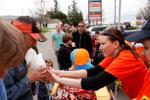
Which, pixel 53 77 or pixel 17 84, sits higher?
pixel 17 84

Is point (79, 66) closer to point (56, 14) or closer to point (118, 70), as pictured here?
point (118, 70)

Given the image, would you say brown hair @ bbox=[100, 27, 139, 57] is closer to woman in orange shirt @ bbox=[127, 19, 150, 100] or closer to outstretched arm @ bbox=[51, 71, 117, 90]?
outstretched arm @ bbox=[51, 71, 117, 90]

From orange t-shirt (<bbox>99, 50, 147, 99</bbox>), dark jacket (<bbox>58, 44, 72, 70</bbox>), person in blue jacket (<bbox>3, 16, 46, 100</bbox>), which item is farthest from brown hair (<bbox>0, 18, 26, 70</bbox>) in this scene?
dark jacket (<bbox>58, 44, 72, 70</bbox>)

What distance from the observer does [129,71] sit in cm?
413

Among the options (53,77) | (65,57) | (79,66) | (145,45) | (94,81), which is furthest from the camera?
(65,57)

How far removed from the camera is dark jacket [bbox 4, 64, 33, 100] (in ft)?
11.5

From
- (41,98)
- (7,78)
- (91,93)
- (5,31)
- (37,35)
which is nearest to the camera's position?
(5,31)

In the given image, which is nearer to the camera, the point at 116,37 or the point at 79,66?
the point at 116,37

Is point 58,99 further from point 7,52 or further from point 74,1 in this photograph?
point 74,1

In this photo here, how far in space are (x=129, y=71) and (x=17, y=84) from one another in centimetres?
113

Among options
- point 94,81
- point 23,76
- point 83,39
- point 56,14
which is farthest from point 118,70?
point 56,14

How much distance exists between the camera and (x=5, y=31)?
2131mm

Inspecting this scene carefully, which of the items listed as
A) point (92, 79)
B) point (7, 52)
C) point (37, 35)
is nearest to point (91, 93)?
point (92, 79)

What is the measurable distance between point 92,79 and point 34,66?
700 mm
